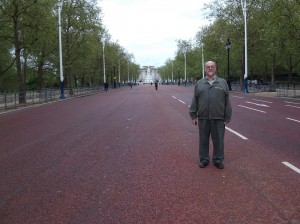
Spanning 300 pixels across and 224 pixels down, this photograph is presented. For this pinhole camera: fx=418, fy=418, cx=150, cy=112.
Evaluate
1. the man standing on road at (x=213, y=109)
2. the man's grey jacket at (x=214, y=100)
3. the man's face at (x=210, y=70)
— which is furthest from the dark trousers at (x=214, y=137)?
the man's face at (x=210, y=70)

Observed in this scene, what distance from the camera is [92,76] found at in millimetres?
85812

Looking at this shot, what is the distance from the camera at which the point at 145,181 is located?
6746 millimetres

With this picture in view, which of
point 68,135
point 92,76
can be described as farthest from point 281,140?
point 92,76

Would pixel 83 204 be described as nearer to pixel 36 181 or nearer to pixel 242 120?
pixel 36 181

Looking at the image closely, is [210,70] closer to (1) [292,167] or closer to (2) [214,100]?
(2) [214,100]

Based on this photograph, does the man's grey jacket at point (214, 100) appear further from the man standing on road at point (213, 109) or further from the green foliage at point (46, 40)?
the green foliage at point (46, 40)

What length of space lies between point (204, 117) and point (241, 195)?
217 cm

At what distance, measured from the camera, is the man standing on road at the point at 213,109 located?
7.64 meters

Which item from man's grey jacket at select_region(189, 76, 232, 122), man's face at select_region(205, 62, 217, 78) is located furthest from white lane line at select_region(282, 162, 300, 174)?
man's face at select_region(205, 62, 217, 78)

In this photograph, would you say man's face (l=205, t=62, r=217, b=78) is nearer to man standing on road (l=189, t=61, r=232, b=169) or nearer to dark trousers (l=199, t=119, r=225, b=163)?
man standing on road (l=189, t=61, r=232, b=169)

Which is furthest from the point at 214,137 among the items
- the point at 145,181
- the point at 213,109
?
the point at 145,181

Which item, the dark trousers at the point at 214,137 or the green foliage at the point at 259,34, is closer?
the dark trousers at the point at 214,137

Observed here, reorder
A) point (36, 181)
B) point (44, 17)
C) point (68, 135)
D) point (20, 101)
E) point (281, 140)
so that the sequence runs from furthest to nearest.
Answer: point (44, 17), point (20, 101), point (68, 135), point (281, 140), point (36, 181)

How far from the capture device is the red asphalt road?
5.15 m
